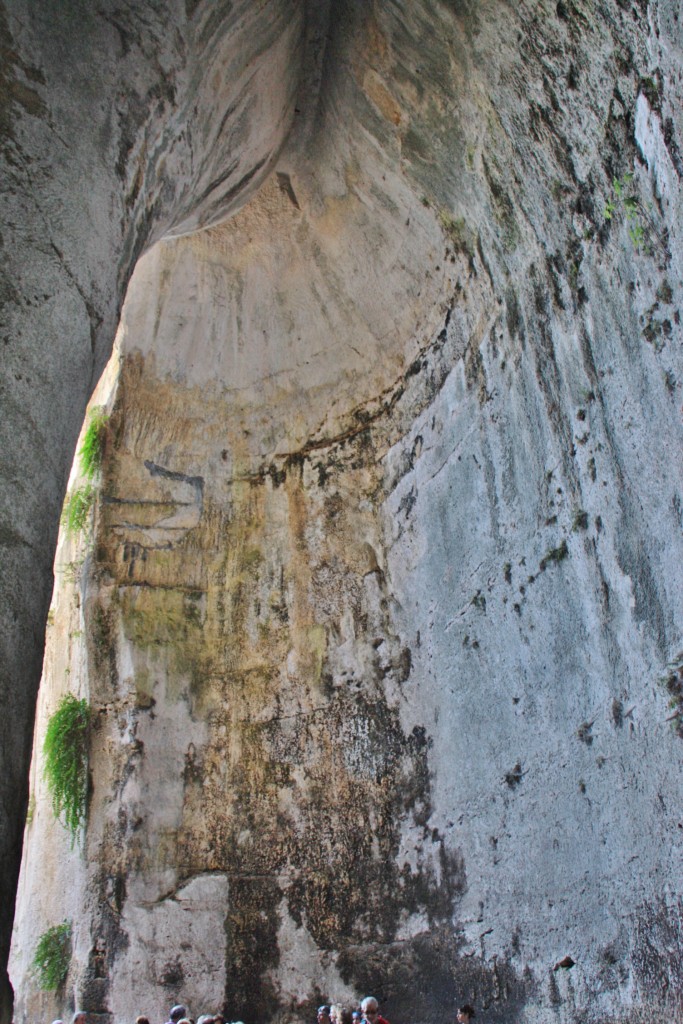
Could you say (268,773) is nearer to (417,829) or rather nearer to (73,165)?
(417,829)

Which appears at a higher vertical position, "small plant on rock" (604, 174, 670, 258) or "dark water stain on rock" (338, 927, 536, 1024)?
"small plant on rock" (604, 174, 670, 258)

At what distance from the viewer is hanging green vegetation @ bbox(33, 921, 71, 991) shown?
14.5 ft

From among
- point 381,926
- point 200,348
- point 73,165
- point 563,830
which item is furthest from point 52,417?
point 200,348

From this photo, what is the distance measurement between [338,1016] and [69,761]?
1948 millimetres

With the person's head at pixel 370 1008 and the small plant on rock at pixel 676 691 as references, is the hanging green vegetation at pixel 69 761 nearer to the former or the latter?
the person's head at pixel 370 1008

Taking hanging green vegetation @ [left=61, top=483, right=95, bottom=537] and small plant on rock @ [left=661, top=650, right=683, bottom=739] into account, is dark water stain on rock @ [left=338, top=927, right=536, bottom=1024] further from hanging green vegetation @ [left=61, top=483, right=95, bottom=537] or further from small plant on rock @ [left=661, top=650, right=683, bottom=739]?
hanging green vegetation @ [left=61, top=483, right=95, bottom=537]

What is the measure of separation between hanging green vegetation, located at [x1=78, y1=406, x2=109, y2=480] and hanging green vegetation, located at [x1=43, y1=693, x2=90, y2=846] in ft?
4.65

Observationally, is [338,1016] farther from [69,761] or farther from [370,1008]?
[69,761]

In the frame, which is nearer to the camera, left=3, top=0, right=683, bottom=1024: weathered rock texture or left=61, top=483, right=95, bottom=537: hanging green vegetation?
left=3, top=0, right=683, bottom=1024: weathered rock texture

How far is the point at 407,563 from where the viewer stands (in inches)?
181

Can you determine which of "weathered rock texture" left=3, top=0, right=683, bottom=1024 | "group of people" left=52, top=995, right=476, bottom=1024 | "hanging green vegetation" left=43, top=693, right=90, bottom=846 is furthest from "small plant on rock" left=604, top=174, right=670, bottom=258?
"hanging green vegetation" left=43, top=693, right=90, bottom=846

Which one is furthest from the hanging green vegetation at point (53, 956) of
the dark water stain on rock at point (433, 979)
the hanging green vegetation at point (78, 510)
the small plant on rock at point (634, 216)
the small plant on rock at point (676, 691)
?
the small plant on rock at point (634, 216)

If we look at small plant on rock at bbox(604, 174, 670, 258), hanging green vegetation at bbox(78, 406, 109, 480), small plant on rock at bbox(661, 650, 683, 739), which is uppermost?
hanging green vegetation at bbox(78, 406, 109, 480)

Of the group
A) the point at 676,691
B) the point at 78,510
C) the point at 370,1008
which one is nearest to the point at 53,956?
the point at 370,1008
